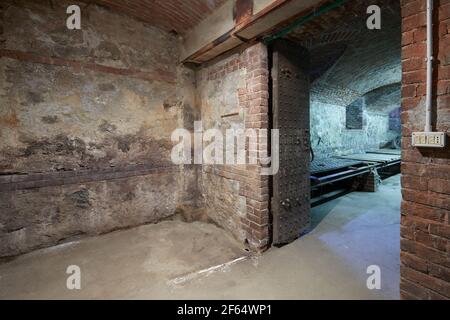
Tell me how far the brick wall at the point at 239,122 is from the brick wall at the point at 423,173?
4.18 ft

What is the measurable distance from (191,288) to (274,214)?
1163 millimetres

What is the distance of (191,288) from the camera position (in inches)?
78.9

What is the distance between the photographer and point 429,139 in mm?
1354

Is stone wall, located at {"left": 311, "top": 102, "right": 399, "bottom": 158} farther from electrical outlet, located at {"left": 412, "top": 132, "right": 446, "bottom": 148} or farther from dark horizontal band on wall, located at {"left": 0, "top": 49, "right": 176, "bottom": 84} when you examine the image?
electrical outlet, located at {"left": 412, "top": 132, "right": 446, "bottom": 148}

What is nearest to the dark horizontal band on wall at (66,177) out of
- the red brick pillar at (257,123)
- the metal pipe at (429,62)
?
the red brick pillar at (257,123)

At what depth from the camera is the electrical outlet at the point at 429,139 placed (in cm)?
130

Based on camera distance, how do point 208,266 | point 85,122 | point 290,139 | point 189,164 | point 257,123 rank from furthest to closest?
point 189,164 → point 85,122 → point 290,139 → point 257,123 → point 208,266

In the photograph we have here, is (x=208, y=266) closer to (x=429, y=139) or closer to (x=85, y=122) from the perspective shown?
(x=429, y=139)

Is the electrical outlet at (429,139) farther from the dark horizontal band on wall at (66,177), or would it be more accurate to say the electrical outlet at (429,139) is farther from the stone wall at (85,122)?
the dark horizontal band on wall at (66,177)

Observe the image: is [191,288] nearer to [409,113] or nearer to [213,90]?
[409,113]

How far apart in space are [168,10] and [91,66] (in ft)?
3.79

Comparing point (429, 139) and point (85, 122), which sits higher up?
point (85, 122)

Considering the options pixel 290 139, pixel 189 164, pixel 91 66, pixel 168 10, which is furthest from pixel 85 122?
pixel 290 139
